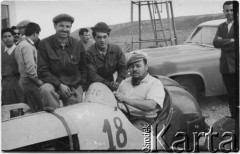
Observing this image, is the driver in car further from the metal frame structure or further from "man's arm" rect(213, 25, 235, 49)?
"man's arm" rect(213, 25, 235, 49)

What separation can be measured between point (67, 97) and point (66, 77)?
238 mm

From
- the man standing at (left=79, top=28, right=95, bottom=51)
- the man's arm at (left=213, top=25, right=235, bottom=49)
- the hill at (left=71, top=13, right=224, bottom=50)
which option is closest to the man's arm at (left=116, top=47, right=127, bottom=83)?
the hill at (left=71, top=13, right=224, bottom=50)

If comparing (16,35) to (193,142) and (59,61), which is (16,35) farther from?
(193,142)

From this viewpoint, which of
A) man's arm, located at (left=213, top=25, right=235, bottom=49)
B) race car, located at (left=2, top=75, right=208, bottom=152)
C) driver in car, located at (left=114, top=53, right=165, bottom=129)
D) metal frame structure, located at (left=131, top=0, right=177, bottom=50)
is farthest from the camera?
metal frame structure, located at (left=131, top=0, right=177, bottom=50)

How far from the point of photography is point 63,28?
3.57 metres

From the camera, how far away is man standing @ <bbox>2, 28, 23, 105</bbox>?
3.57 m

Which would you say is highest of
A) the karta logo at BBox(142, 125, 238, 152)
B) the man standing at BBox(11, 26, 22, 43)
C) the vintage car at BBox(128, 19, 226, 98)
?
the man standing at BBox(11, 26, 22, 43)

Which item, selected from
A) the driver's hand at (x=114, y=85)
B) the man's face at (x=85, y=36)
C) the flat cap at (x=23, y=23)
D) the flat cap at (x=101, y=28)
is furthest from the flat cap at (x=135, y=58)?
the flat cap at (x=23, y=23)

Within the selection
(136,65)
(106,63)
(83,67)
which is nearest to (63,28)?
(83,67)

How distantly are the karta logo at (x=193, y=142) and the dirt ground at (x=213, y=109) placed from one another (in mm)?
141

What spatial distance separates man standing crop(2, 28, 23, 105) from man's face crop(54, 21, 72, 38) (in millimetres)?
539

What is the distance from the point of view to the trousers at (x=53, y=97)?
3.46m

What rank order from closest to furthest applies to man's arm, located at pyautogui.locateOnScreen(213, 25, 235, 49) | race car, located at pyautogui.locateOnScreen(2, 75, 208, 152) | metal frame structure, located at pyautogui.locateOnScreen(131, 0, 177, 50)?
1. race car, located at pyautogui.locateOnScreen(2, 75, 208, 152)
2. man's arm, located at pyautogui.locateOnScreen(213, 25, 235, 49)
3. metal frame structure, located at pyautogui.locateOnScreen(131, 0, 177, 50)

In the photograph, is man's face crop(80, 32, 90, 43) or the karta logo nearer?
the karta logo
